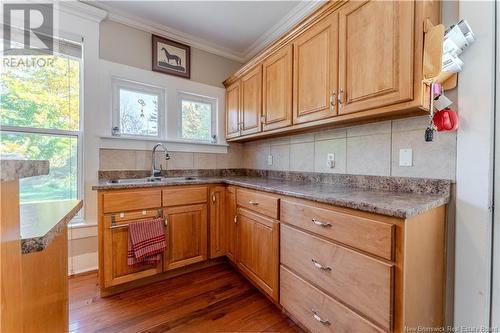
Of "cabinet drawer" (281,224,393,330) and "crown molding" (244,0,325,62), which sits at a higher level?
"crown molding" (244,0,325,62)

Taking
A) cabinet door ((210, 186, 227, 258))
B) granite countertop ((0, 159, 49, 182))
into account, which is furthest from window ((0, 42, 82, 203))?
granite countertop ((0, 159, 49, 182))

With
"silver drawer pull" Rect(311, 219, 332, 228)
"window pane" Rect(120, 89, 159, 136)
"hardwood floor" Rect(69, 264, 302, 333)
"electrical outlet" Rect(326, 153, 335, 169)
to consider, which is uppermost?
"window pane" Rect(120, 89, 159, 136)

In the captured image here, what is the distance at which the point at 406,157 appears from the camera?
1362 millimetres

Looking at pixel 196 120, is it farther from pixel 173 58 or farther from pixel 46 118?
pixel 46 118

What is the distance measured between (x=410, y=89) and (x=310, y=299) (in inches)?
49.0

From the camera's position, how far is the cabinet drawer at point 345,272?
3.04ft

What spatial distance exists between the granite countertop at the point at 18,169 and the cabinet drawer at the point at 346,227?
3.71 feet

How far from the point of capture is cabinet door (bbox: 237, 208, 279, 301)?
1.55 meters

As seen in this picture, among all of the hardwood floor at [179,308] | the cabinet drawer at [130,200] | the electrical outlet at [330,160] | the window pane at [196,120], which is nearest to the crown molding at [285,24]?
the window pane at [196,120]

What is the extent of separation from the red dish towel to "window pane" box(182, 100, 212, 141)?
45.9 inches

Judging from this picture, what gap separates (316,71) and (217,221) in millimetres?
1596

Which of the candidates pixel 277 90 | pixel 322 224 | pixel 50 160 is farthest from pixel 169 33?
pixel 322 224

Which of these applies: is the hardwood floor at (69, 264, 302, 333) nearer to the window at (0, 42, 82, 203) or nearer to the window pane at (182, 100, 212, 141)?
the window at (0, 42, 82, 203)

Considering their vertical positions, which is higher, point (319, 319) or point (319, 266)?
point (319, 266)
